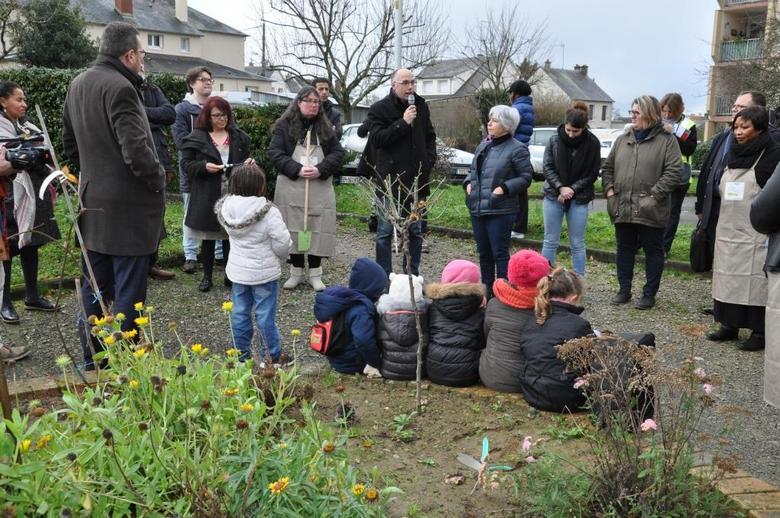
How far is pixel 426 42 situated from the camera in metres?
31.3

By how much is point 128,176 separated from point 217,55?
5429 cm

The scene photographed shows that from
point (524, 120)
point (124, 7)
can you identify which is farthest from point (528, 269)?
point (124, 7)

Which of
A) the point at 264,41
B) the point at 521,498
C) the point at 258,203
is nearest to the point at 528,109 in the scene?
the point at 258,203

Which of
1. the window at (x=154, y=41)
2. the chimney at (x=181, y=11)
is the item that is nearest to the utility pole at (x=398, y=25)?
the window at (x=154, y=41)

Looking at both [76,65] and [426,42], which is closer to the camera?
[76,65]

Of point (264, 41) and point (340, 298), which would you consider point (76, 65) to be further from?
point (340, 298)

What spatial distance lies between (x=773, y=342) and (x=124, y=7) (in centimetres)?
5000

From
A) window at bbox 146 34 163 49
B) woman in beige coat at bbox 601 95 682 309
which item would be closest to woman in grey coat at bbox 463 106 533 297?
woman in beige coat at bbox 601 95 682 309

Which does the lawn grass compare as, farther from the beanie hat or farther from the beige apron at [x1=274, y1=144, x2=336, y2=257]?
the beanie hat

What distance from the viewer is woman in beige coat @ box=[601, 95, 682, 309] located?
21.4 feet

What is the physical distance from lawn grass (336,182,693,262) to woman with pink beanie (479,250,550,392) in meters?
3.14

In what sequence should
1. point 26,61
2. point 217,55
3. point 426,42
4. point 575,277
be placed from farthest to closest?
point 217,55
point 426,42
point 26,61
point 575,277

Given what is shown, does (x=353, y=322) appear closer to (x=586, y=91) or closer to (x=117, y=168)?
(x=117, y=168)

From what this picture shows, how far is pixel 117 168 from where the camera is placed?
451cm
